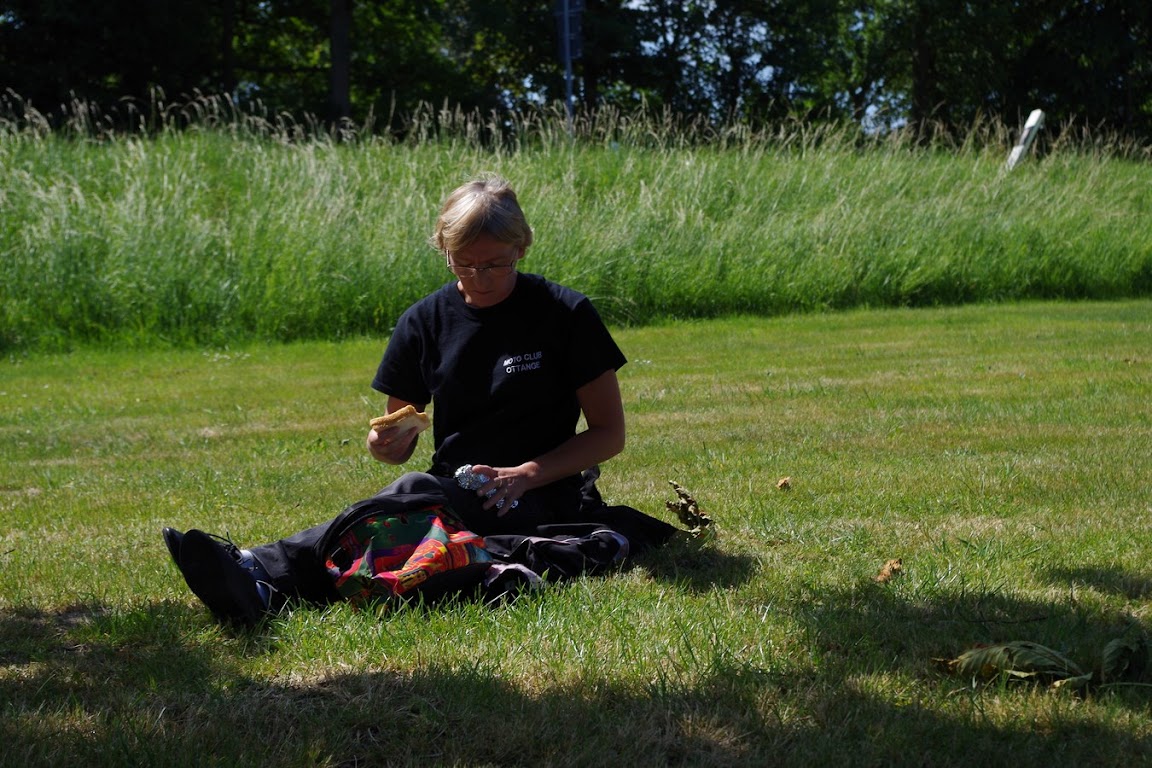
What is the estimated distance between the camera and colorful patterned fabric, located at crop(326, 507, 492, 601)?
347 centimetres

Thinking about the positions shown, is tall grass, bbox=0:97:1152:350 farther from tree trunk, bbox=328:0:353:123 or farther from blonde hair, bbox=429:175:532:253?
tree trunk, bbox=328:0:353:123

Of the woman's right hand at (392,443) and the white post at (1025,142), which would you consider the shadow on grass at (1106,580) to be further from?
the white post at (1025,142)

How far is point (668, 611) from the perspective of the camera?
3371mm

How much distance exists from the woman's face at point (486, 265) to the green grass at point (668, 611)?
2.96 feet

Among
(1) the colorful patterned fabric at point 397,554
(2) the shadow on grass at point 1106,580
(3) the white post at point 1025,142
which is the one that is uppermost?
(3) the white post at point 1025,142

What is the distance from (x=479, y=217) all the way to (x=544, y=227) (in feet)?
30.0

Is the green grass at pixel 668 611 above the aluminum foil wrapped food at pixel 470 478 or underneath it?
underneath

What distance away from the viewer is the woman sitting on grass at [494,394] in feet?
11.8

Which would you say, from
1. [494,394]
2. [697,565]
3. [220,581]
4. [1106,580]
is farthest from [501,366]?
[1106,580]

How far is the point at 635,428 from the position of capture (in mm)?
6828

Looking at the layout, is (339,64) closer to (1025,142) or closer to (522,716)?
(1025,142)

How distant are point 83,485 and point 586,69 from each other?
2570 cm

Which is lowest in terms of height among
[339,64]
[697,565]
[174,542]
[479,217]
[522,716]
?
[697,565]

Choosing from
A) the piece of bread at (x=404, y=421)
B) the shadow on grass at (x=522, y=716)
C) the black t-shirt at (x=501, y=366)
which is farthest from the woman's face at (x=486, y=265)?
the shadow on grass at (x=522, y=716)
